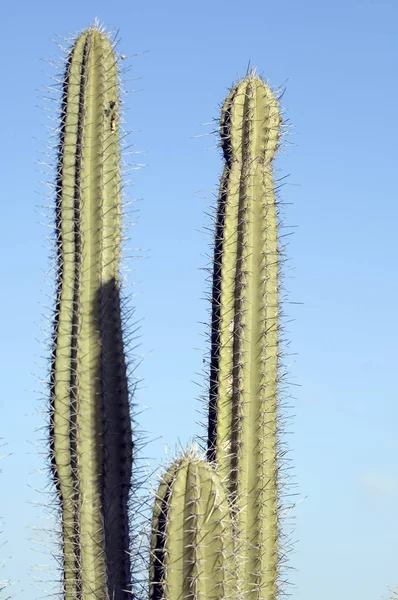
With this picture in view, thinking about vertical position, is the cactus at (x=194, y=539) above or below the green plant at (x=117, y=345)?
below

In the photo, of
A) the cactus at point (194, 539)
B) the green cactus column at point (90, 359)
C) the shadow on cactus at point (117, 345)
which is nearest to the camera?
the cactus at point (194, 539)

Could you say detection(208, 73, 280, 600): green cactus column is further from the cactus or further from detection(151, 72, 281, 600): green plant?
the cactus

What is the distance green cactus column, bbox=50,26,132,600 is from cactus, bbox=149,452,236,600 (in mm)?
1691

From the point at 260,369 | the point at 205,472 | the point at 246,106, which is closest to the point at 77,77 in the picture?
the point at 246,106

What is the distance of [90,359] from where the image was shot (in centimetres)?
775

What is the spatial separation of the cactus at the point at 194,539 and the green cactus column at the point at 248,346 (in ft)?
3.83

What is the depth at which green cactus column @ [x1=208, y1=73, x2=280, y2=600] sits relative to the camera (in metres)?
7.40

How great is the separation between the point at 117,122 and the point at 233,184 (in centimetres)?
95

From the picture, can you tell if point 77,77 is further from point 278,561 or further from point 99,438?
point 278,561

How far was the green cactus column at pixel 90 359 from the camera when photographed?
25.0 ft

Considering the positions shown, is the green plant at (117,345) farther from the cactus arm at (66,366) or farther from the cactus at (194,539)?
the cactus at (194,539)

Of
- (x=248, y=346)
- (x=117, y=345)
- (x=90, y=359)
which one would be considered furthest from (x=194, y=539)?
(x=117, y=345)

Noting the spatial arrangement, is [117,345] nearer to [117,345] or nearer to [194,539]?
[117,345]

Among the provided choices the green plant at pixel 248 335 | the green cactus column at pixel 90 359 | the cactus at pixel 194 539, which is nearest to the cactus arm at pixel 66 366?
the green cactus column at pixel 90 359
